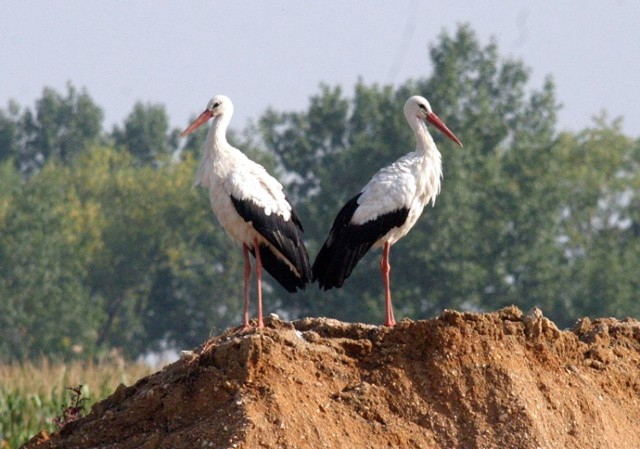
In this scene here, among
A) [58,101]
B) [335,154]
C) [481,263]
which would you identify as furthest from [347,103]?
[58,101]

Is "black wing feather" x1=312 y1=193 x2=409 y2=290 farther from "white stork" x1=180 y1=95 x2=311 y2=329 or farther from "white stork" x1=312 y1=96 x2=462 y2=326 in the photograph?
"white stork" x1=180 y1=95 x2=311 y2=329

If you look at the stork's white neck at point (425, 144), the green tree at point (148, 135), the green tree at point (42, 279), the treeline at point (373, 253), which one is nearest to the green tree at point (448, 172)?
the treeline at point (373, 253)

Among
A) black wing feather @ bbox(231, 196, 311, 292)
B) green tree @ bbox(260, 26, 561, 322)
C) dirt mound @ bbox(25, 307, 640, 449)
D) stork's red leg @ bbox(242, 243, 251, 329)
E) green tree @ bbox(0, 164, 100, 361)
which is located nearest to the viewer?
dirt mound @ bbox(25, 307, 640, 449)

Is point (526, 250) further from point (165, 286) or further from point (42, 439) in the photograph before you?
point (42, 439)

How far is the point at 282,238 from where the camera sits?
1308 centimetres

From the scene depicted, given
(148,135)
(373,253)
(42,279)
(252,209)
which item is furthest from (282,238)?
(148,135)

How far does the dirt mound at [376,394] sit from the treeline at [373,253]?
35.1 m

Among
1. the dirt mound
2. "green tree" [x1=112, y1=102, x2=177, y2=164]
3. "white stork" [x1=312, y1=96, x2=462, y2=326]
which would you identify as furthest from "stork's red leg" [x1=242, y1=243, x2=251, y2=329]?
"green tree" [x1=112, y1=102, x2=177, y2=164]

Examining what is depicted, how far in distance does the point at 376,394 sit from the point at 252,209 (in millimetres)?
3368

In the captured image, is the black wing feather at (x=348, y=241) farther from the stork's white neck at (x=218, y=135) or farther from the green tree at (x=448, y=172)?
the green tree at (x=448, y=172)

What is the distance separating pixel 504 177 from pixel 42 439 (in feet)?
153

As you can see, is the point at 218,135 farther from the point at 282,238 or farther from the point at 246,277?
the point at 246,277

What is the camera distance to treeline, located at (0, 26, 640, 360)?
50812 millimetres

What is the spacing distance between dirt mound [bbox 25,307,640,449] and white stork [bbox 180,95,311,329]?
2.26 metres
